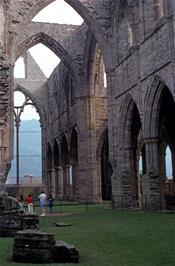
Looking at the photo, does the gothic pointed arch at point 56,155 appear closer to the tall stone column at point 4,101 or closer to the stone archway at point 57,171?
the stone archway at point 57,171

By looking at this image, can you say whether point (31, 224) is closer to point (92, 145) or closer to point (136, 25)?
point (136, 25)

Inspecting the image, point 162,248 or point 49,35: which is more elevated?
point 49,35

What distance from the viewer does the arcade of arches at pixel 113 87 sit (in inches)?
614

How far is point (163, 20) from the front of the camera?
48.7 feet

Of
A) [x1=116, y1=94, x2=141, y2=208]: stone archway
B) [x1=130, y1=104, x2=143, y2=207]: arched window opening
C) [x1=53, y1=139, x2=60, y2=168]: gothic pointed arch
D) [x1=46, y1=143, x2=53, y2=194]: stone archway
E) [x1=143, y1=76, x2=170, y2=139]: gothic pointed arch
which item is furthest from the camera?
[x1=46, y1=143, x2=53, y2=194]: stone archway

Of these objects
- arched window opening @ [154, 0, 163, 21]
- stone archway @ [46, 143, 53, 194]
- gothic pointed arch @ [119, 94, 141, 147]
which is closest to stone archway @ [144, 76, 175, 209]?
gothic pointed arch @ [119, 94, 141, 147]

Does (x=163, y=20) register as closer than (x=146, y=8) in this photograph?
Yes

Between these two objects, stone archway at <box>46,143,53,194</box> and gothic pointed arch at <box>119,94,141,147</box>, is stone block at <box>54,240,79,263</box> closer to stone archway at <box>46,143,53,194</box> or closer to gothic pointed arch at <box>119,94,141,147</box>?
gothic pointed arch at <box>119,94,141,147</box>

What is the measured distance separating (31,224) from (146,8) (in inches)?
447

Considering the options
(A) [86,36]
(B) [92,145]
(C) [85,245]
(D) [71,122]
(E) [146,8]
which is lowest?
(C) [85,245]

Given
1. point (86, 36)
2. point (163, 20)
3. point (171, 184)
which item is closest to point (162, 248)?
point (163, 20)

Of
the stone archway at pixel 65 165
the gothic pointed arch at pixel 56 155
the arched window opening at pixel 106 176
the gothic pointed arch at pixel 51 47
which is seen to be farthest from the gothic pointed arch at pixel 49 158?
the gothic pointed arch at pixel 51 47

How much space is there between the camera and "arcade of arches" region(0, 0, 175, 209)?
51.2 feet

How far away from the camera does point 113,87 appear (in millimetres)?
19922
